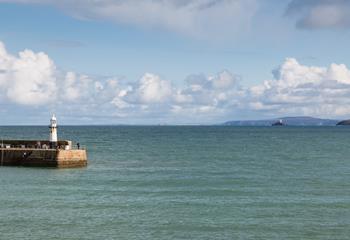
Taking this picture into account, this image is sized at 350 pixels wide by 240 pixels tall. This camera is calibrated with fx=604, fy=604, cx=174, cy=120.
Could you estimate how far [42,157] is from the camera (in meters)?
63.2

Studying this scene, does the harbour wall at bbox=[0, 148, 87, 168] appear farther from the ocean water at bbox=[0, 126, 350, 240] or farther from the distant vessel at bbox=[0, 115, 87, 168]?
the ocean water at bbox=[0, 126, 350, 240]

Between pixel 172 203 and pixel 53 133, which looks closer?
pixel 172 203

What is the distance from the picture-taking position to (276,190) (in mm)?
48375

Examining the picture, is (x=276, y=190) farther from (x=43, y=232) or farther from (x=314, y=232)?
(x=43, y=232)

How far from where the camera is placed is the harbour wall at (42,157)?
62375 mm

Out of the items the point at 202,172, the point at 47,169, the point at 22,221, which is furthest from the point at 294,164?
the point at 22,221

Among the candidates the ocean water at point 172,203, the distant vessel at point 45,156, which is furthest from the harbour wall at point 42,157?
the ocean water at point 172,203

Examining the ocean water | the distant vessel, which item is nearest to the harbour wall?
the distant vessel

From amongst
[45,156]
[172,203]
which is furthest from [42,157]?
[172,203]

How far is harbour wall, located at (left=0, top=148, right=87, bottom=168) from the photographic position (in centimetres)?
6238

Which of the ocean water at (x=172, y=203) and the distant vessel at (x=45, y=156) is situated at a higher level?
the distant vessel at (x=45, y=156)

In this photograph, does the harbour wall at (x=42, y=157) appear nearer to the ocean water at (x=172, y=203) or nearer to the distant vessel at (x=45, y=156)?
the distant vessel at (x=45, y=156)

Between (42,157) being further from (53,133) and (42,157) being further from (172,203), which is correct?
(172,203)

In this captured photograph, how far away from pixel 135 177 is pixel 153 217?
20.6 meters
